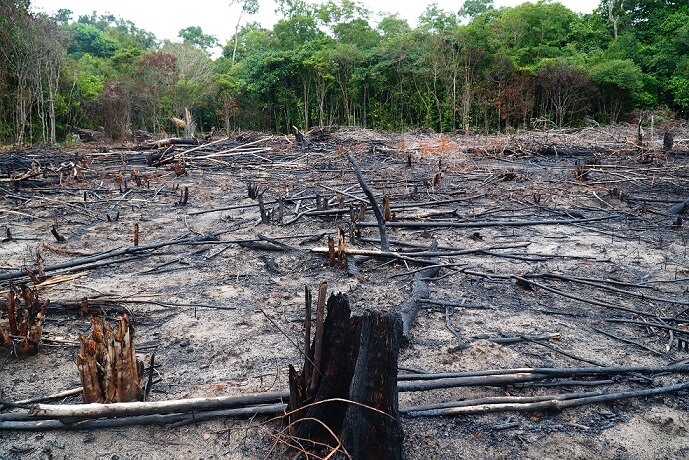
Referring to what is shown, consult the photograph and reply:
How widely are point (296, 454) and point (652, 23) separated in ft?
120

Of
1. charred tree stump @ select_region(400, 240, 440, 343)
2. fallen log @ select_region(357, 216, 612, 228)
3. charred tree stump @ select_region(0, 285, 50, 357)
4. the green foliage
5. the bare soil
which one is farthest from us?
the green foliage

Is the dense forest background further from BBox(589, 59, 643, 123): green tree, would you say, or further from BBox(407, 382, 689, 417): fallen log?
BBox(407, 382, 689, 417): fallen log

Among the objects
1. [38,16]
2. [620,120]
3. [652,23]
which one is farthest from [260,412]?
[652,23]

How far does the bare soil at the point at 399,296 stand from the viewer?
2568 mm

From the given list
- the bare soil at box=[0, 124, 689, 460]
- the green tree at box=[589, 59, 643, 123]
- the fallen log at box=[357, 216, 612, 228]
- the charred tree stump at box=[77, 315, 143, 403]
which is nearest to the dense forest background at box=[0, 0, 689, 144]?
the green tree at box=[589, 59, 643, 123]

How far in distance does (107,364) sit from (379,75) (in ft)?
88.5

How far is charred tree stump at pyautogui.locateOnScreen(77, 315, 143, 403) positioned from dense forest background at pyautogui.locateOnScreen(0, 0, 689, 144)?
879 inches

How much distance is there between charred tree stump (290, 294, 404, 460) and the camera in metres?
2.21

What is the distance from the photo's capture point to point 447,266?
500 cm

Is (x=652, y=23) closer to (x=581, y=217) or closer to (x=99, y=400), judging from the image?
(x=581, y=217)

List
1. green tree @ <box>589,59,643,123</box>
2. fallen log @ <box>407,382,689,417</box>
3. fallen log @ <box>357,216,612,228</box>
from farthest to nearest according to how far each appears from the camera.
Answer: green tree @ <box>589,59,643,123</box>, fallen log @ <box>357,216,612,228</box>, fallen log @ <box>407,382,689,417</box>

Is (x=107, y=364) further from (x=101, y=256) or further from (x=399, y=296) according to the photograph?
(x=101, y=256)

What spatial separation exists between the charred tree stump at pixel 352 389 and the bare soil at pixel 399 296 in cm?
27

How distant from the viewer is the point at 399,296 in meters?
4.41
